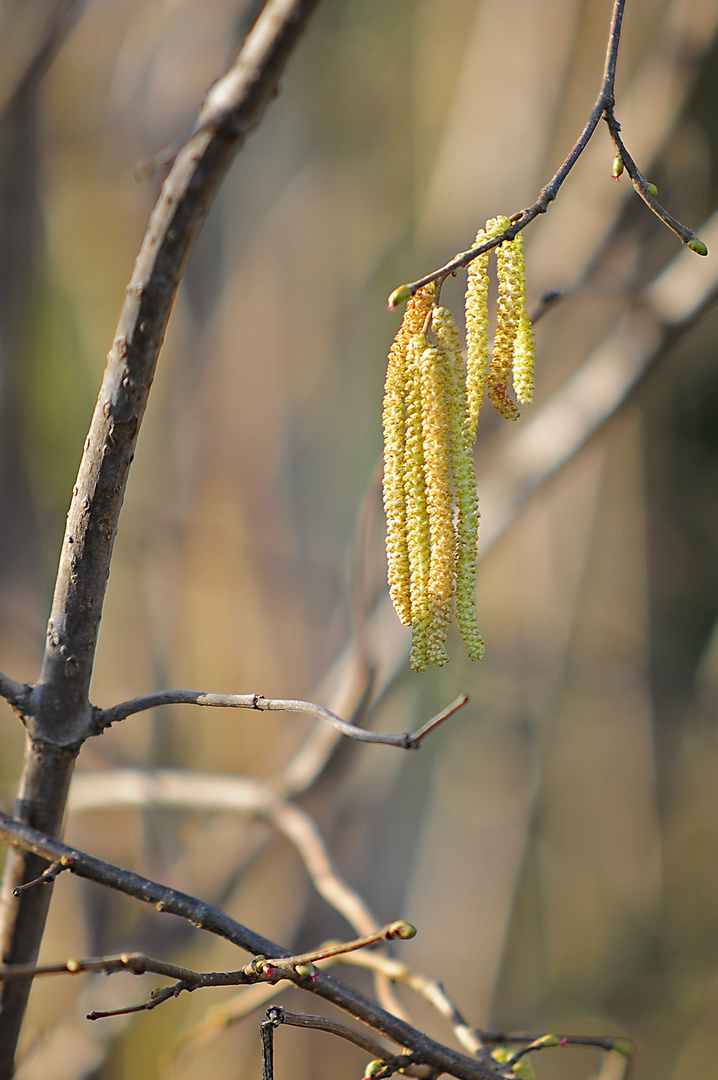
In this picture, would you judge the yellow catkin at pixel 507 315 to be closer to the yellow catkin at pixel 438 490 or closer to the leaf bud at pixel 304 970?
the yellow catkin at pixel 438 490

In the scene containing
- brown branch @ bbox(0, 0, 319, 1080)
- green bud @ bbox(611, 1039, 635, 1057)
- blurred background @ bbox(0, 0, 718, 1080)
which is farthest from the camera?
blurred background @ bbox(0, 0, 718, 1080)

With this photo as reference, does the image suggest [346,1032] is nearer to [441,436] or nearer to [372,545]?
[441,436]

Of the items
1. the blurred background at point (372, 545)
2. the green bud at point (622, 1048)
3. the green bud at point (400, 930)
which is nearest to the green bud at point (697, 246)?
the green bud at point (400, 930)

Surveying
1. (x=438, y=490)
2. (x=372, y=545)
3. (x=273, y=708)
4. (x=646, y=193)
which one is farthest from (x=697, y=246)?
(x=372, y=545)

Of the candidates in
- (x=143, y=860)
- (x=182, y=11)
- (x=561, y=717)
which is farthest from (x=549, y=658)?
(x=182, y=11)

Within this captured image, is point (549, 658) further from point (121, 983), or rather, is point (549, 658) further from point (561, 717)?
point (121, 983)

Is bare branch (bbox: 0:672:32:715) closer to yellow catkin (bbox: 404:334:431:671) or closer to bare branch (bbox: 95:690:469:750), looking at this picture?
bare branch (bbox: 95:690:469:750)

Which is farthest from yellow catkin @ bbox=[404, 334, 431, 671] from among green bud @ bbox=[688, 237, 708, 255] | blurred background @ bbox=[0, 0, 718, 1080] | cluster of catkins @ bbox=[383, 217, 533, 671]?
blurred background @ bbox=[0, 0, 718, 1080]

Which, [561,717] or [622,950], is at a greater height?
[561,717]
